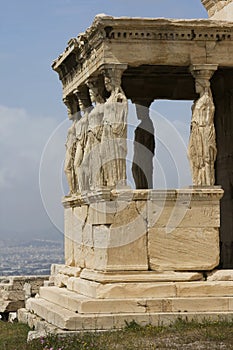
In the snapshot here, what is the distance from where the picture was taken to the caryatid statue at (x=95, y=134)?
57.5 ft

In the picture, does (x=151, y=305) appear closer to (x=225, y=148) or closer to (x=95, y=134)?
(x=95, y=134)

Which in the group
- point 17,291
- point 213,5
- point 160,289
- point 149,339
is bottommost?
point 149,339

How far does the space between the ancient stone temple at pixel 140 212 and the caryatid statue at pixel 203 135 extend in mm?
18

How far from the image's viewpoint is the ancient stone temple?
16344mm

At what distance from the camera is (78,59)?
19234 mm

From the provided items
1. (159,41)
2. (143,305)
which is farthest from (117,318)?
(159,41)

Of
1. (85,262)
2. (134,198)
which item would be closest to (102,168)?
(134,198)

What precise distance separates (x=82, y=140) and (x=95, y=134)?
57.8 inches

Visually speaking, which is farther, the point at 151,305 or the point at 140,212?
the point at 140,212

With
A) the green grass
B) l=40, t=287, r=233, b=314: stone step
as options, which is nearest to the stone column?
l=40, t=287, r=233, b=314: stone step

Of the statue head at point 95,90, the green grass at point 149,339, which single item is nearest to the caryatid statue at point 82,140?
the statue head at point 95,90

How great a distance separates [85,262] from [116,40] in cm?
417

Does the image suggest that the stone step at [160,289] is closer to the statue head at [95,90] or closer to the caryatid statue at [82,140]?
the caryatid statue at [82,140]

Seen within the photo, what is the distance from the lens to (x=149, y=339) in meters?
14.8
